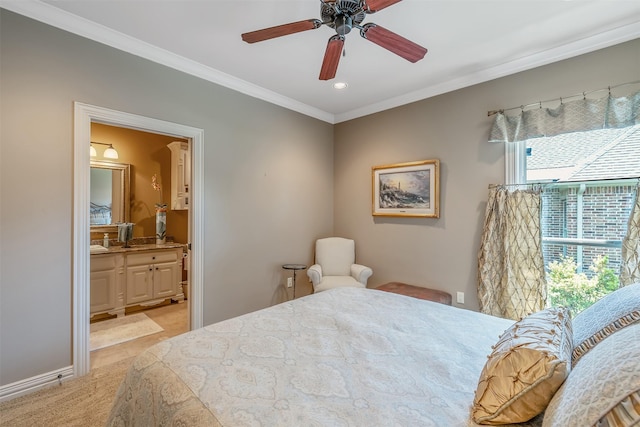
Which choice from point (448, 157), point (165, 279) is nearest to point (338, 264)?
point (448, 157)

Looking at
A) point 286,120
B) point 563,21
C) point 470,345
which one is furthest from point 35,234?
point 563,21

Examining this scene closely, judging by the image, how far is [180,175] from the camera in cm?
429

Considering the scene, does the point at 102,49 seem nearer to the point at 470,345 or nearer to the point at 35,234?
the point at 35,234

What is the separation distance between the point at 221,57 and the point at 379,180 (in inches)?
88.9

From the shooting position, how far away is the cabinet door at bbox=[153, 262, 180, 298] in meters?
3.95

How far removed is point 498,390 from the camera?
0.85m

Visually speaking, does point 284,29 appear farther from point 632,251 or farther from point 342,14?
point 632,251

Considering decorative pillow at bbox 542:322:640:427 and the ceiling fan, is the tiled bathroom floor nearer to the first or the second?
the ceiling fan

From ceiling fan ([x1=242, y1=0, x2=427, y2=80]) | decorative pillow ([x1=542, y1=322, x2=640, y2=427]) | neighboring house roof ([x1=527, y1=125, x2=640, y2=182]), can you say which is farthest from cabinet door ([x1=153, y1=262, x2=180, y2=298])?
neighboring house roof ([x1=527, y1=125, x2=640, y2=182])

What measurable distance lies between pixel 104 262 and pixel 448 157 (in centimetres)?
421

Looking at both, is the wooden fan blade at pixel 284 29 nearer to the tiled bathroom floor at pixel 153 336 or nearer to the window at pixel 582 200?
the window at pixel 582 200

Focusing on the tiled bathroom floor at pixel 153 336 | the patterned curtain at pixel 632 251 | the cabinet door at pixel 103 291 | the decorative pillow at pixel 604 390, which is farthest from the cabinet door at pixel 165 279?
the patterned curtain at pixel 632 251

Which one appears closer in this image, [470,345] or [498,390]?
[498,390]

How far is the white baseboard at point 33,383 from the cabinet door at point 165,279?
1.79m
